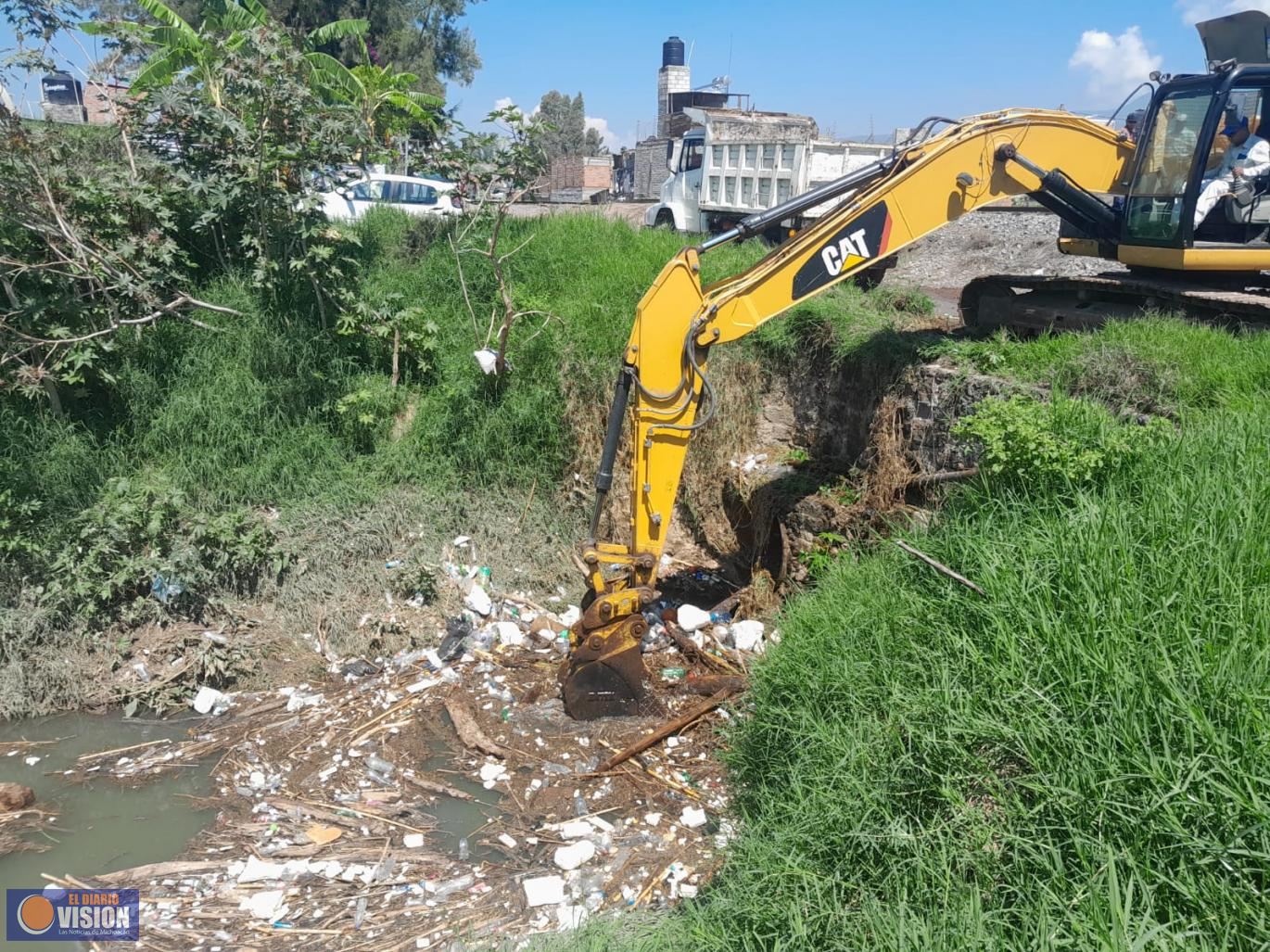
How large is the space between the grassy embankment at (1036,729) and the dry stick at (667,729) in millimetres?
865

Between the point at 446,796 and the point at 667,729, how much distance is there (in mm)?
1265

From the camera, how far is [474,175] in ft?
27.4

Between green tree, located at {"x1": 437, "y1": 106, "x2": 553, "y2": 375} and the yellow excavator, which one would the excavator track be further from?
green tree, located at {"x1": 437, "y1": 106, "x2": 553, "y2": 375}

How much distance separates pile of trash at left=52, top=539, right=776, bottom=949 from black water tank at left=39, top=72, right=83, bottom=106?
19.3ft

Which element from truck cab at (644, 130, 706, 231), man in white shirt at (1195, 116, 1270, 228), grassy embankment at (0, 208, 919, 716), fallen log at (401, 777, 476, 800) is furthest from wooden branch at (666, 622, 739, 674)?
truck cab at (644, 130, 706, 231)

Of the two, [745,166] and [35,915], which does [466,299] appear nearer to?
[35,915]

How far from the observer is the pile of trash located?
3.91 m

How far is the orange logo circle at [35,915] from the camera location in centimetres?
394

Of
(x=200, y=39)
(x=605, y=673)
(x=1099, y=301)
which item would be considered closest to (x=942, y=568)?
(x=605, y=673)

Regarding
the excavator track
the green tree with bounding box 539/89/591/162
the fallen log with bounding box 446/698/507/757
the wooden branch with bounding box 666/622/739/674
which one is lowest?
the fallen log with bounding box 446/698/507/757

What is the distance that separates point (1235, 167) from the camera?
589 centimetres

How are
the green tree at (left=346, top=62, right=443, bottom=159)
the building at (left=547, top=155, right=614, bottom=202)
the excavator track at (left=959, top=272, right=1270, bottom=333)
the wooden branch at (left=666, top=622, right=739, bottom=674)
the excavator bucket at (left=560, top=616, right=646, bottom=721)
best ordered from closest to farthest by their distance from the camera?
the excavator bucket at (left=560, top=616, right=646, bottom=721) < the excavator track at (left=959, top=272, right=1270, bottom=333) < the wooden branch at (left=666, top=622, right=739, bottom=674) < the green tree at (left=346, top=62, right=443, bottom=159) < the building at (left=547, top=155, right=614, bottom=202)

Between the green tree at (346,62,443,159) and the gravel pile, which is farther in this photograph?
the green tree at (346,62,443,159)

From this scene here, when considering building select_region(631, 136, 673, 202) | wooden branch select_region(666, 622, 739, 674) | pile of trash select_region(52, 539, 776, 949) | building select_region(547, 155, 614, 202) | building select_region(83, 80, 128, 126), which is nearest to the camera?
pile of trash select_region(52, 539, 776, 949)
